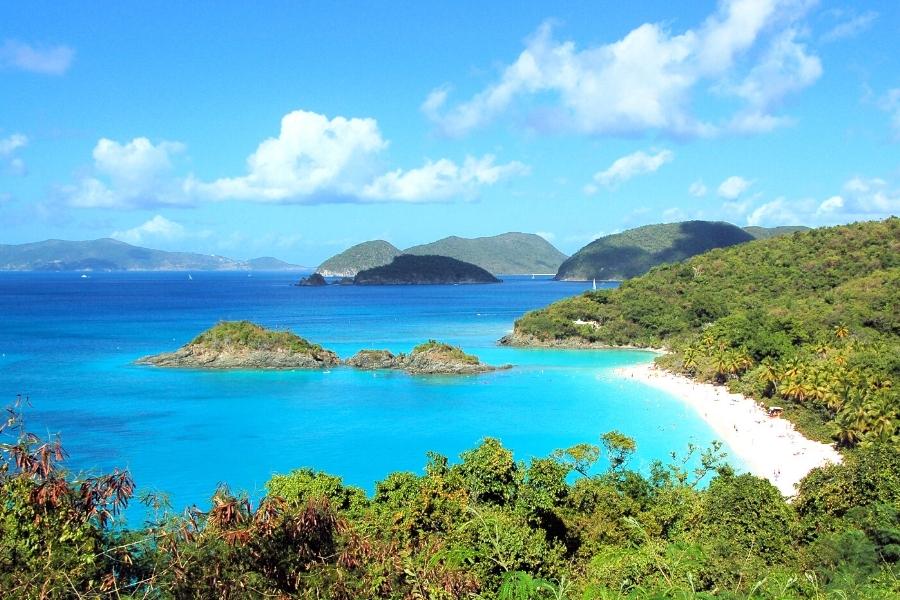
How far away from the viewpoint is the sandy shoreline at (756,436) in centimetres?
2688

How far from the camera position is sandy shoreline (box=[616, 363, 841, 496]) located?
26.9 m

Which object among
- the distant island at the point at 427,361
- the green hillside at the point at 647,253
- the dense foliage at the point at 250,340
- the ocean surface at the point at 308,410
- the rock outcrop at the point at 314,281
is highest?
the green hillside at the point at 647,253

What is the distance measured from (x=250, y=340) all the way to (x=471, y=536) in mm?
45059

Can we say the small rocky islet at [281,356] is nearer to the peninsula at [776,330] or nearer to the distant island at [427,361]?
the distant island at [427,361]

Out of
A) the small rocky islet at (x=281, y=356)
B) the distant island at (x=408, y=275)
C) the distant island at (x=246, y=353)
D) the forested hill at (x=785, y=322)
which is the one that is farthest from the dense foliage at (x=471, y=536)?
the distant island at (x=408, y=275)

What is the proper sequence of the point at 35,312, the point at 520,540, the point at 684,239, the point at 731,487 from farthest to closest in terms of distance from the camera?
1. the point at 684,239
2. the point at 35,312
3. the point at 731,487
4. the point at 520,540

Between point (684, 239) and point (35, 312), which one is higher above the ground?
point (684, 239)

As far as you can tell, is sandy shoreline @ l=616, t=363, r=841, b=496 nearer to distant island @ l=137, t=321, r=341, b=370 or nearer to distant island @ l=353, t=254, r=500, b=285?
distant island @ l=137, t=321, r=341, b=370

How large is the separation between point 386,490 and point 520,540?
6577mm

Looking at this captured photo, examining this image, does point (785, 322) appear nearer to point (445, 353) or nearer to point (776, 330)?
point (776, 330)

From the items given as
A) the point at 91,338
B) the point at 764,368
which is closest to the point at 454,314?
the point at 91,338

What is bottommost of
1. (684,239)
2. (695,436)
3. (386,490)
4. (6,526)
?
(695,436)

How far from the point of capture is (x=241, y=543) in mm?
5934

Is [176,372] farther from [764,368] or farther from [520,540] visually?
[520,540]
